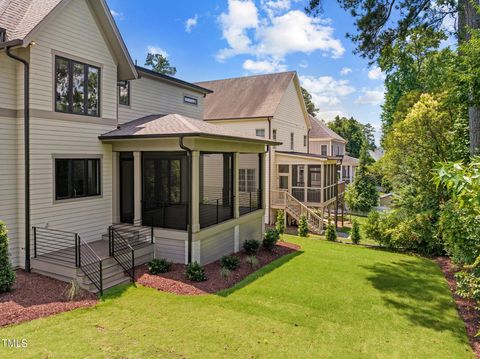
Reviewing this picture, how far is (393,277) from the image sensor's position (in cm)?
1166

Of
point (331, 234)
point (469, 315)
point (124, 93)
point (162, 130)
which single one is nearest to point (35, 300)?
point (162, 130)

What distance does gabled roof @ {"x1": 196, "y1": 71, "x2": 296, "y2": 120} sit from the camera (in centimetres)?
2308

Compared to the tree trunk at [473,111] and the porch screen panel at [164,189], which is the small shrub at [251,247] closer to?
the porch screen panel at [164,189]

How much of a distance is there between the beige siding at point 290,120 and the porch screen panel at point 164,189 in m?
9.89

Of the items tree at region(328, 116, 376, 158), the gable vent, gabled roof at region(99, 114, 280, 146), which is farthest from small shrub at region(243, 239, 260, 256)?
tree at region(328, 116, 376, 158)

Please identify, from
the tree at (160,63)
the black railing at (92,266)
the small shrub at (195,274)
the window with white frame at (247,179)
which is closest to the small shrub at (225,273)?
the small shrub at (195,274)

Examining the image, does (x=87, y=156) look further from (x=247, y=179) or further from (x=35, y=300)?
(x=247, y=179)

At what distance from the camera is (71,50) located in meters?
11.0

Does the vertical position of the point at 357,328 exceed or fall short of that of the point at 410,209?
it falls short

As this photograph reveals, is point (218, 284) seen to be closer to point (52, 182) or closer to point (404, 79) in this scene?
point (52, 182)

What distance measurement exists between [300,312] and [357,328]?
1.32 m

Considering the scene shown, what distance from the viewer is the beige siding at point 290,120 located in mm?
23453

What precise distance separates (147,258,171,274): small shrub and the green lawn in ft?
3.58

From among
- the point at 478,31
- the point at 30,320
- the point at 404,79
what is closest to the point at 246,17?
the point at 478,31
